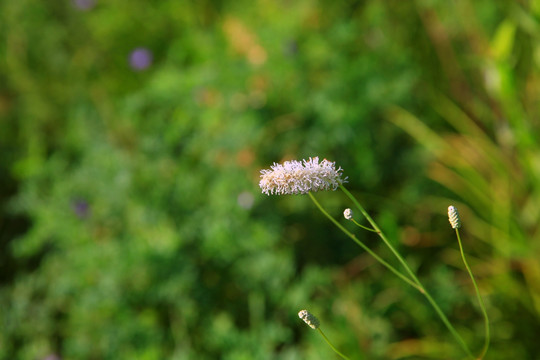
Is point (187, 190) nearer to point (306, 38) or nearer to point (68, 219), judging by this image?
point (68, 219)

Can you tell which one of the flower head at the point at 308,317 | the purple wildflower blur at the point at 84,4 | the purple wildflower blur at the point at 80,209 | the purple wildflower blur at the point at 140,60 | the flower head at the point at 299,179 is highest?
the purple wildflower blur at the point at 84,4

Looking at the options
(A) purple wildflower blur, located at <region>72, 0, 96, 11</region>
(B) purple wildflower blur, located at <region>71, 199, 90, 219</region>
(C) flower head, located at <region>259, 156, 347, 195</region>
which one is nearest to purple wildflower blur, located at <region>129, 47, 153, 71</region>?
(A) purple wildflower blur, located at <region>72, 0, 96, 11</region>

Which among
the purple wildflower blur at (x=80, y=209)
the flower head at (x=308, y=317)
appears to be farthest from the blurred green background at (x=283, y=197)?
the flower head at (x=308, y=317)

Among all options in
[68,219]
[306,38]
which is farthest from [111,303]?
[306,38]

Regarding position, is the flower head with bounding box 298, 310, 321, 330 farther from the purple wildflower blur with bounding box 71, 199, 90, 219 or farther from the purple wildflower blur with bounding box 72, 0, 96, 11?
the purple wildflower blur with bounding box 72, 0, 96, 11

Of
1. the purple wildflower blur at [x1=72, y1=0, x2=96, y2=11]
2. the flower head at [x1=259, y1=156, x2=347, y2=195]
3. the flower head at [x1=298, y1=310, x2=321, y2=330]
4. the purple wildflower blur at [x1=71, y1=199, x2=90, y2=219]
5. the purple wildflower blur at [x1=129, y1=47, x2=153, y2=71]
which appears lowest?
the flower head at [x1=298, y1=310, x2=321, y2=330]

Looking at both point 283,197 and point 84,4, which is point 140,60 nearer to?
point 84,4

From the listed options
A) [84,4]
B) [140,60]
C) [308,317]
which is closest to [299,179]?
[308,317]

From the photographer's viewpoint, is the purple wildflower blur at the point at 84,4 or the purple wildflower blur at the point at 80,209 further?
the purple wildflower blur at the point at 84,4

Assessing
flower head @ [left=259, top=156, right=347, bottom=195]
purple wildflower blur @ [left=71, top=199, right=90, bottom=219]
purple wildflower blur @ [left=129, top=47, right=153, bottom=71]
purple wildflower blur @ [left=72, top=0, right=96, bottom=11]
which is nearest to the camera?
flower head @ [left=259, top=156, right=347, bottom=195]

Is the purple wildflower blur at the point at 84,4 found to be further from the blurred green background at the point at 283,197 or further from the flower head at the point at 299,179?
the flower head at the point at 299,179
